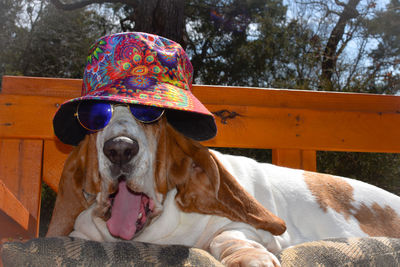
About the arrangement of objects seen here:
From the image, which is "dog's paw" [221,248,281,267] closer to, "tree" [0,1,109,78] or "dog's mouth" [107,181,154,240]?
"dog's mouth" [107,181,154,240]

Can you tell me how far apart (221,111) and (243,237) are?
1084mm

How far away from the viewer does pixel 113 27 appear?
8.20 m

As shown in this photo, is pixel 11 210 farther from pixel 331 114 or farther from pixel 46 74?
pixel 46 74

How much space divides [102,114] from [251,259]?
71cm

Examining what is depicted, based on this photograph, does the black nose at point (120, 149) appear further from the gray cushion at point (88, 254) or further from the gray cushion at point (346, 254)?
the gray cushion at point (346, 254)

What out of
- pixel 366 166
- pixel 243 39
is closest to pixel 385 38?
pixel 243 39

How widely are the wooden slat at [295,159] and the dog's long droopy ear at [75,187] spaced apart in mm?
1291

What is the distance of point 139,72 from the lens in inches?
56.4

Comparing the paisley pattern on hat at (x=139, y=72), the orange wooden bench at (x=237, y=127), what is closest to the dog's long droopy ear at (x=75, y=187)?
the paisley pattern on hat at (x=139, y=72)

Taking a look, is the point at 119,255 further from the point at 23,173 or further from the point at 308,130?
the point at 308,130

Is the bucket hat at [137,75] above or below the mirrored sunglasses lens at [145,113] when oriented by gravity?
above

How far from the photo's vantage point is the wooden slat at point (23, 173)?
2100 millimetres

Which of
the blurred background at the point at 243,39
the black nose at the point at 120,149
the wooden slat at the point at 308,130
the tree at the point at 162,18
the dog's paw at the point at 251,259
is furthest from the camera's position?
the blurred background at the point at 243,39

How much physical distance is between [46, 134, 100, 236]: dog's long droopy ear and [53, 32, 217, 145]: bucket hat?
12cm
